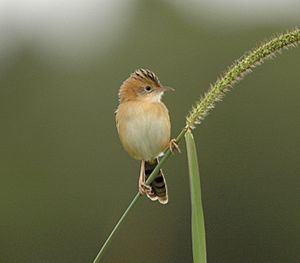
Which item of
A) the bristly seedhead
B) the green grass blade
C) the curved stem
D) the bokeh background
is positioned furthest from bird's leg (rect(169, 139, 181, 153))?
the bokeh background

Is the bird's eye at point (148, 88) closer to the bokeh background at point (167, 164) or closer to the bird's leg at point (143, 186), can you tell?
the bird's leg at point (143, 186)

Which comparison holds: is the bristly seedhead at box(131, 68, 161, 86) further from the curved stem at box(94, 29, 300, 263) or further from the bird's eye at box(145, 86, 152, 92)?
the curved stem at box(94, 29, 300, 263)

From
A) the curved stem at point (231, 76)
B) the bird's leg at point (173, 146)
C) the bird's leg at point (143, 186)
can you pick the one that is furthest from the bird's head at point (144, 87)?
the curved stem at point (231, 76)

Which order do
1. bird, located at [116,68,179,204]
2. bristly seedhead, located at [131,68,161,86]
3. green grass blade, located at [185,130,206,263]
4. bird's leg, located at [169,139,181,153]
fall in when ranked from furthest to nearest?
bristly seedhead, located at [131,68,161,86]
bird, located at [116,68,179,204]
bird's leg, located at [169,139,181,153]
green grass blade, located at [185,130,206,263]

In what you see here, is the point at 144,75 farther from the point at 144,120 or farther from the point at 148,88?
the point at 144,120

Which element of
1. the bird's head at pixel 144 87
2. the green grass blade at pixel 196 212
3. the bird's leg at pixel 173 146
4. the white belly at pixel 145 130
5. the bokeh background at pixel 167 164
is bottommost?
the green grass blade at pixel 196 212

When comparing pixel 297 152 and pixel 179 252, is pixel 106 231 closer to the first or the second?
pixel 179 252
